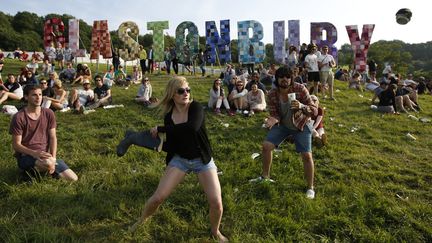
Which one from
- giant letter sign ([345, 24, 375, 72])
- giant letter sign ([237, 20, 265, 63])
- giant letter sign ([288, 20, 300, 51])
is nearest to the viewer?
giant letter sign ([345, 24, 375, 72])

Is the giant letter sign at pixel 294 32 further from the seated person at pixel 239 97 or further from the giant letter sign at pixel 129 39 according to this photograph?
the giant letter sign at pixel 129 39

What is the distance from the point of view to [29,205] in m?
4.12

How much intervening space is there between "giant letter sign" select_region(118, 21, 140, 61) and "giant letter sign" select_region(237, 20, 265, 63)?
5.20 m

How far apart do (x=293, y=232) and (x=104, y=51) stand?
15555mm

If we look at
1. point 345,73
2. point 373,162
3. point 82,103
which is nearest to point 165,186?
point 373,162

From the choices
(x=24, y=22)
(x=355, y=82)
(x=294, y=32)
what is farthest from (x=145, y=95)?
(x=24, y=22)

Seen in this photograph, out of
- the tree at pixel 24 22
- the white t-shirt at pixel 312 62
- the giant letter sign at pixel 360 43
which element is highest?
the tree at pixel 24 22

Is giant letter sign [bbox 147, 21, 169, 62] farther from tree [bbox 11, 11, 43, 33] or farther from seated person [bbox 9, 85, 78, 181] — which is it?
tree [bbox 11, 11, 43, 33]

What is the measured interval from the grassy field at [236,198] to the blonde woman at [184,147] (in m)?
0.58

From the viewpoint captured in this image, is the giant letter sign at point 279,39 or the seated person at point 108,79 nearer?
the seated person at point 108,79

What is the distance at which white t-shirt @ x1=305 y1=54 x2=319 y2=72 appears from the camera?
37.3 ft

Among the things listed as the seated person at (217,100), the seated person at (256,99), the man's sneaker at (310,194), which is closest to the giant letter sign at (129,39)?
the seated person at (217,100)

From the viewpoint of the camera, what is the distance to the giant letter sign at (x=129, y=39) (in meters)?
16.8

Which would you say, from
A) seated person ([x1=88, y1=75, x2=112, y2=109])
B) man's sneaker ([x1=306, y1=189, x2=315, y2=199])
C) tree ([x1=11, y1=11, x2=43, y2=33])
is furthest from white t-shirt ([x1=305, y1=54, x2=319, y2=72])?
tree ([x1=11, y1=11, x2=43, y2=33])
